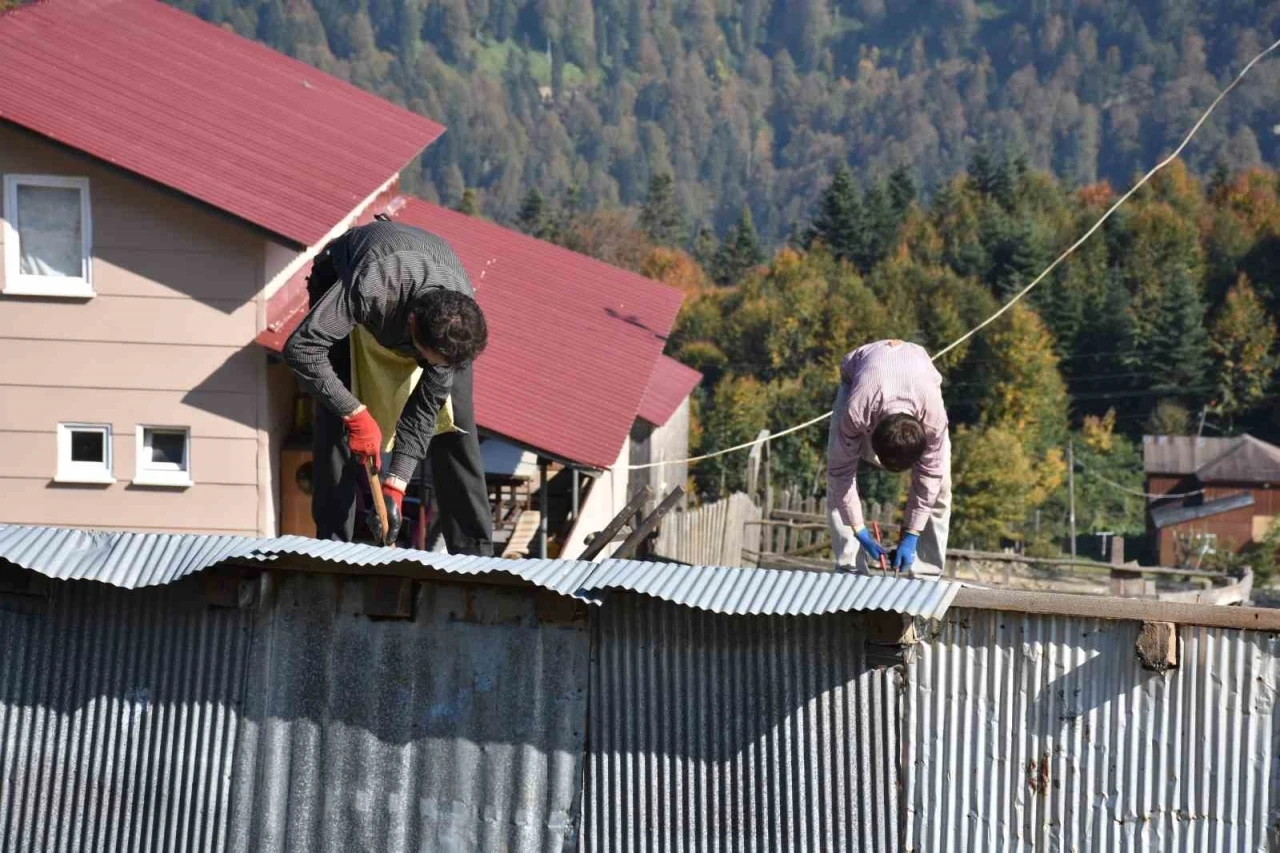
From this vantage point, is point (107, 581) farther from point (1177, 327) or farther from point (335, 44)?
point (335, 44)

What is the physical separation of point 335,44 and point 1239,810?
481 ft

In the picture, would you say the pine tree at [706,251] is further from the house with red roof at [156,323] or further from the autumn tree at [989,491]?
the house with red roof at [156,323]

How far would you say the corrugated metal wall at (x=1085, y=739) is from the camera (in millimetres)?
5688

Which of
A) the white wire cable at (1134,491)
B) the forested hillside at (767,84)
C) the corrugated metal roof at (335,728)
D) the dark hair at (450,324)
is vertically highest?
the forested hillside at (767,84)

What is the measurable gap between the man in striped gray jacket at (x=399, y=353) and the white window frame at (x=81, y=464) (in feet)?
20.2

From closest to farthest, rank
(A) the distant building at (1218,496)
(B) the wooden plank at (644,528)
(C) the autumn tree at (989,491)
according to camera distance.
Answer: (B) the wooden plank at (644,528) → (C) the autumn tree at (989,491) → (A) the distant building at (1218,496)

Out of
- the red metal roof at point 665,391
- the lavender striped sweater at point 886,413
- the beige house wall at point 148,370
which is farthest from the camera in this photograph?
the red metal roof at point 665,391

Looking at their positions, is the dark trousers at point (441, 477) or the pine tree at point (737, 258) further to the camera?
the pine tree at point (737, 258)

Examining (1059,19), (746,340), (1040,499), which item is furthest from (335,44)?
(1040,499)

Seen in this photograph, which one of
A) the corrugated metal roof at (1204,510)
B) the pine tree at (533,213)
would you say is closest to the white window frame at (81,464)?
the corrugated metal roof at (1204,510)

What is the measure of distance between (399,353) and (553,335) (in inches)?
305

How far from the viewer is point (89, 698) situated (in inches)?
248

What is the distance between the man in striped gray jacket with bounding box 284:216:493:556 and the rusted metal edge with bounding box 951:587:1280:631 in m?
Answer: 2.30

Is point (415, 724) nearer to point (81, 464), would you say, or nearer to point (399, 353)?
point (399, 353)
